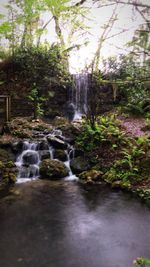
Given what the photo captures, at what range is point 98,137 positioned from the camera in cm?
900

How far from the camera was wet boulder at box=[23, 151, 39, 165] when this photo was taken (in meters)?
8.31

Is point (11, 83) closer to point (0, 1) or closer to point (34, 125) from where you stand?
point (34, 125)

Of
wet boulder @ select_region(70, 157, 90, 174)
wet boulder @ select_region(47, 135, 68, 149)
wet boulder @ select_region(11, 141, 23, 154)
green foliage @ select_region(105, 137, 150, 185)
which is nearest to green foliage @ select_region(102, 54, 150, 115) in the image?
green foliage @ select_region(105, 137, 150, 185)

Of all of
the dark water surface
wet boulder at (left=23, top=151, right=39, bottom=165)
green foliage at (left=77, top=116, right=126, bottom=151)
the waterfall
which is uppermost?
the waterfall

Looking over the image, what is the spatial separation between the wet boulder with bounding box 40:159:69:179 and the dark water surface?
0.78 meters

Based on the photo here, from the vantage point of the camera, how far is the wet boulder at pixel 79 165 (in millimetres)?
8123

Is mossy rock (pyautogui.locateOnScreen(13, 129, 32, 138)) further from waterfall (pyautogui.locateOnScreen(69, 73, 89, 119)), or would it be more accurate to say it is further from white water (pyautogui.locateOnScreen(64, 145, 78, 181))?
waterfall (pyautogui.locateOnScreen(69, 73, 89, 119))

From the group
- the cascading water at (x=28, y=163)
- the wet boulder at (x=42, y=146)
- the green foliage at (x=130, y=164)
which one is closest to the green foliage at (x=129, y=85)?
the green foliage at (x=130, y=164)

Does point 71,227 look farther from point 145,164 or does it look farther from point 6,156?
point 6,156

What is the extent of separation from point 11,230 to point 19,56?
1062cm

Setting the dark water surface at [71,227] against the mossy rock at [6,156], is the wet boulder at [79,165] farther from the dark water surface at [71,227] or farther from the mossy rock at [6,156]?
the mossy rock at [6,156]

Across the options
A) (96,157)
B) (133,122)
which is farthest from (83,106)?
(96,157)

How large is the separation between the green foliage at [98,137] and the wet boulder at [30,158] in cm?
162

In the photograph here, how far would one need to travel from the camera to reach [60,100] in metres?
14.1
